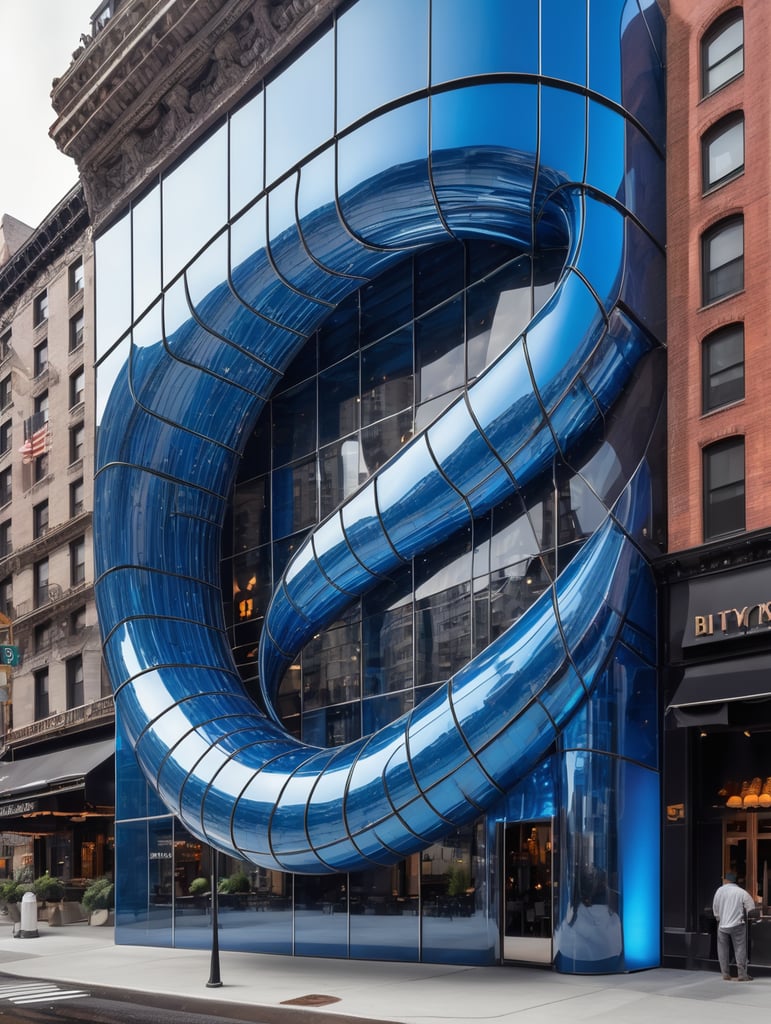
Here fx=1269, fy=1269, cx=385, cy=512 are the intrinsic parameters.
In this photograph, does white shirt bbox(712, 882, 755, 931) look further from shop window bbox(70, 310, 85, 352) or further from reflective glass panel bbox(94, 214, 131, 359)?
shop window bbox(70, 310, 85, 352)

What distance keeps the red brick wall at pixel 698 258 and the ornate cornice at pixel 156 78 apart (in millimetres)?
8283

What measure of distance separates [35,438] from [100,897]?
17922 millimetres

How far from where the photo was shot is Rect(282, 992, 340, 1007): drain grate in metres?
20.2

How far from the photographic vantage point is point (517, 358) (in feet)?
75.8

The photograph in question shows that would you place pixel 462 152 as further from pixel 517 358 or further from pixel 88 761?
pixel 88 761

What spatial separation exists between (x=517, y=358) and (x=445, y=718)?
6650mm

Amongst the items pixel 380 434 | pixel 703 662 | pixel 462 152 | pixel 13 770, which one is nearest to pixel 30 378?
pixel 13 770

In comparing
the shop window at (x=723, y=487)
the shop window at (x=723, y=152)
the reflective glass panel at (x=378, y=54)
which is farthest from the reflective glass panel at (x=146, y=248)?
the shop window at (x=723, y=487)

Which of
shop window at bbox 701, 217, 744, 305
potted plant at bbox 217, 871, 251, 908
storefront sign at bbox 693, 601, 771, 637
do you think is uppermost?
shop window at bbox 701, 217, 744, 305

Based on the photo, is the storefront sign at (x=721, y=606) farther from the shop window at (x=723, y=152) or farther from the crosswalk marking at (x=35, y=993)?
the crosswalk marking at (x=35, y=993)

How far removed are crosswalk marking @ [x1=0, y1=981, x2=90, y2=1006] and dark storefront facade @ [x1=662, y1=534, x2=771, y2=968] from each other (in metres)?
10.9

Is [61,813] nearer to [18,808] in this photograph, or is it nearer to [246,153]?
[18,808]

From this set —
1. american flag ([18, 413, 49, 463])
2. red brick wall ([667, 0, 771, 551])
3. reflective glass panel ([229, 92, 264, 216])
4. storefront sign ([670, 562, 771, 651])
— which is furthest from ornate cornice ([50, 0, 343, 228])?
storefront sign ([670, 562, 771, 651])

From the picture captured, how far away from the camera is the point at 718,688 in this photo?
21.3m
